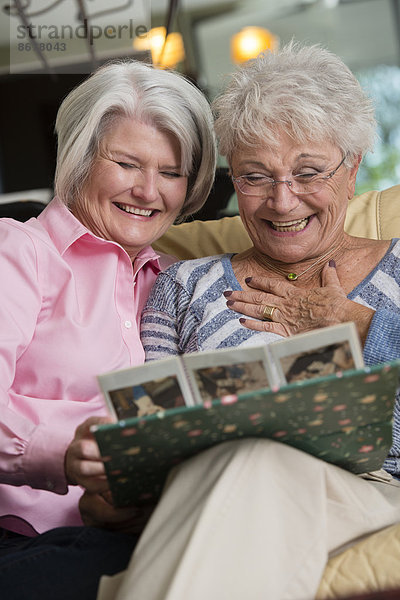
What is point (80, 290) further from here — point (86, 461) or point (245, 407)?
point (245, 407)

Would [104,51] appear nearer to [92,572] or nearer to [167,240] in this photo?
[167,240]

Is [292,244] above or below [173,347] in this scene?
above

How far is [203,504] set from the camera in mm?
994

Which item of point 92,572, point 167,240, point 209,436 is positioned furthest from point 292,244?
point 92,572

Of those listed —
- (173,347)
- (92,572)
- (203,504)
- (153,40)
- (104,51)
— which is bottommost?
(92,572)

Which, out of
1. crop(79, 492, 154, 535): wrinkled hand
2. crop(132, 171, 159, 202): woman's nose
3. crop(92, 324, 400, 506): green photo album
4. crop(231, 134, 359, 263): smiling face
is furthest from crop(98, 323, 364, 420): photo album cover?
crop(132, 171, 159, 202): woman's nose

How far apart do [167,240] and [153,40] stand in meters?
4.01

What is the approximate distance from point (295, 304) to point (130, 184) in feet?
1.62

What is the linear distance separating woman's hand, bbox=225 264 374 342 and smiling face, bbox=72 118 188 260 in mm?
295

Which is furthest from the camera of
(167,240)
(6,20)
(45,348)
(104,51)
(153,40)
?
(104,51)

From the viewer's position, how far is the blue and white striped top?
1628 millimetres

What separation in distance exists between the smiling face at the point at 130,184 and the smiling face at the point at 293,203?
18 cm

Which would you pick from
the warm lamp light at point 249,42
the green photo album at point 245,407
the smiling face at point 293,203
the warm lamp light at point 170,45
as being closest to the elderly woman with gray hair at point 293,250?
the smiling face at point 293,203

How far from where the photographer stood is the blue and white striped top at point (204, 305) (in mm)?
1628
